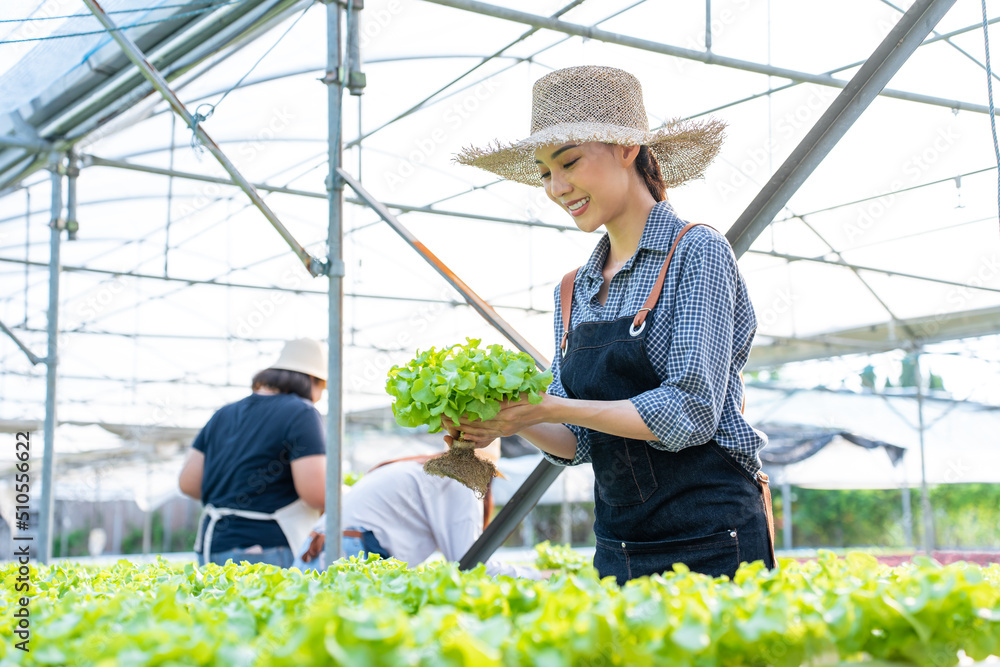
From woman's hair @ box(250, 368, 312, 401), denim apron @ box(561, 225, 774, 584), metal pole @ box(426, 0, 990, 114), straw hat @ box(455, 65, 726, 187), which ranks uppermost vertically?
metal pole @ box(426, 0, 990, 114)

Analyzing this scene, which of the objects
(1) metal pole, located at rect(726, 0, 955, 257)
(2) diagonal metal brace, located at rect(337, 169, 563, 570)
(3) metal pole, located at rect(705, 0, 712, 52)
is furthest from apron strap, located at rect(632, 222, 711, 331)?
(3) metal pole, located at rect(705, 0, 712, 52)

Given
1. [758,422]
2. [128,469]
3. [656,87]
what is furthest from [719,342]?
[128,469]

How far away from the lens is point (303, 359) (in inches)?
138

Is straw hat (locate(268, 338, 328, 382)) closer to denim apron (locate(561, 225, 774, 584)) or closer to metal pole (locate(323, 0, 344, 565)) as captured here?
metal pole (locate(323, 0, 344, 565))

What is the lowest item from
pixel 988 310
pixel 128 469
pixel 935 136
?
pixel 128 469

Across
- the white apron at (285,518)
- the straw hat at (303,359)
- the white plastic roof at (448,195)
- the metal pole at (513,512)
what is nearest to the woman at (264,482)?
the white apron at (285,518)

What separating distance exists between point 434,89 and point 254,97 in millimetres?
1417

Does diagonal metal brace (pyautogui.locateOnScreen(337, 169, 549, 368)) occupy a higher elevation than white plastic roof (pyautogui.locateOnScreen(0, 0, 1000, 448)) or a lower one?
lower

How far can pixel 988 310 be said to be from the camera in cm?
1019

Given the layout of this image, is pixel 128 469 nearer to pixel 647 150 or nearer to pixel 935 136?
pixel 935 136

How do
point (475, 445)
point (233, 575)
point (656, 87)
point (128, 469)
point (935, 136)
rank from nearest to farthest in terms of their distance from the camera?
point (233, 575) < point (475, 445) < point (656, 87) < point (935, 136) < point (128, 469)

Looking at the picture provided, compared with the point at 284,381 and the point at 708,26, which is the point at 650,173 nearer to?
the point at 284,381

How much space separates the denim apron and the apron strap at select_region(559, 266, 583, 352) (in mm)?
148

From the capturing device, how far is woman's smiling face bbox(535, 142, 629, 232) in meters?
1.84
